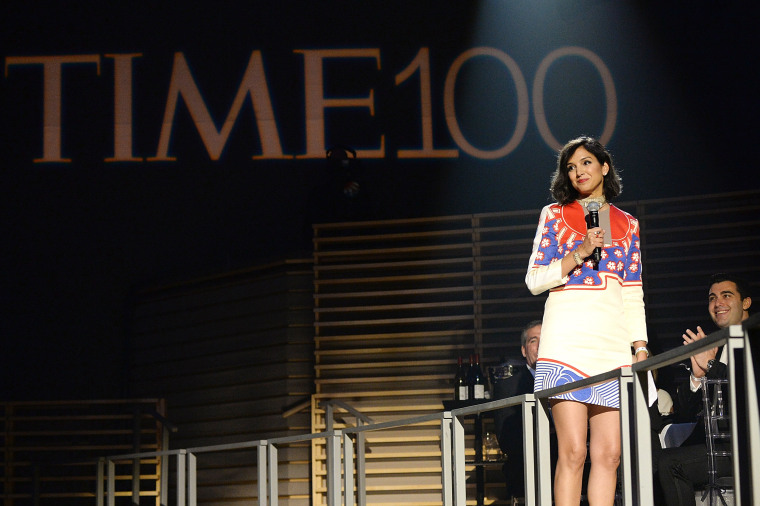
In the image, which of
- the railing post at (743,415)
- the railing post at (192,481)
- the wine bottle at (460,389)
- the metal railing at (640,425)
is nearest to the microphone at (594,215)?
the metal railing at (640,425)

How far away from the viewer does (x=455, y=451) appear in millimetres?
2990

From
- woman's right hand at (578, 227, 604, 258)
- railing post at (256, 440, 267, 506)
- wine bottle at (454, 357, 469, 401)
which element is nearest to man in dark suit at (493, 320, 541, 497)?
wine bottle at (454, 357, 469, 401)

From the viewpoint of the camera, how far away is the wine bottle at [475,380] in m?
5.92

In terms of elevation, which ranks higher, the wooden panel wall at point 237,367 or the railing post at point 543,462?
the wooden panel wall at point 237,367

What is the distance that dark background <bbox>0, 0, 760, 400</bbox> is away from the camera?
9555 mm

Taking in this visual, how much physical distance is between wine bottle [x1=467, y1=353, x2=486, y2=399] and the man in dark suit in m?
0.74

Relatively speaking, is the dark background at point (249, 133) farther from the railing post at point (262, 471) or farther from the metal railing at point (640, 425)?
the metal railing at point (640, 425)

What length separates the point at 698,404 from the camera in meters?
4.36

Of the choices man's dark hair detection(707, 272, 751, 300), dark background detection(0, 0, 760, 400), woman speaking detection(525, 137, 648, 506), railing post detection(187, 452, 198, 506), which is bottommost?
railing post detection(187, 452, 198, 506)

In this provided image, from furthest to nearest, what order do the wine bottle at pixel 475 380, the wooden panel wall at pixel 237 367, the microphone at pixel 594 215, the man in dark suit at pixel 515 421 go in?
the wooden panel wall at pixel 237 367
the wine bottle at pixel 475 380
the man in dark suit at pixel 515 421
the microphone at pixel 594 215

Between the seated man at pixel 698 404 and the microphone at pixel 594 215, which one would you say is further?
the seated man at pixel 698 404

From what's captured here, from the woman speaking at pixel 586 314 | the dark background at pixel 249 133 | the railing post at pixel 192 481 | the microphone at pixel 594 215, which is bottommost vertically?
the railing post at pixel 192 481

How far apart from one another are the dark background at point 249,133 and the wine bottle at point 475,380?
3.49 metres

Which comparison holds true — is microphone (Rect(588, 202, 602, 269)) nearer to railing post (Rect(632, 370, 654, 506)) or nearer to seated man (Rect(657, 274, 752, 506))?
railing post (Rect(632, 370, 654, 506))
